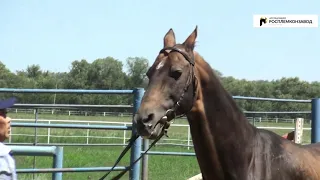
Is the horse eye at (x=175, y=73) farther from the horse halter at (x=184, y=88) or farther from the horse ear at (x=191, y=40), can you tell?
the horse ear at (x=191, y=40)

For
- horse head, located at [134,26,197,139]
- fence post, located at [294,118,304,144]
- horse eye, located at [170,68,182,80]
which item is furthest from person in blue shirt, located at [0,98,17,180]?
fence post, located at [294,118,304,144]

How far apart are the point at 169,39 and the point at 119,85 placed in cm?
2798

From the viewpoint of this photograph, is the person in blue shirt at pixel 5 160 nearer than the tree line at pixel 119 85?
Yes

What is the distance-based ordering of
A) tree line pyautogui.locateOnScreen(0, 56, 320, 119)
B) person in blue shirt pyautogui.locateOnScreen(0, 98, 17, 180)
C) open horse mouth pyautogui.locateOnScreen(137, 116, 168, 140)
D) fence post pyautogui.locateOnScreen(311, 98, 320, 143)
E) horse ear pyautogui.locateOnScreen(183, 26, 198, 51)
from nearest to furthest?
person in blue shirt pyautogui.locateOnScreen(0, 98, 17, 180) < open horse mouth pyautogui.locateOnScreen(137, 116, 168, 140) < horse ear pyautogui.locateOnScreen(183, 26, 198, 51) < fence post pyautogui.locateOnScreen(311, 98, 320, 143) < tree line pyautogui.locateOnScreen(0, 56, 320, 119)

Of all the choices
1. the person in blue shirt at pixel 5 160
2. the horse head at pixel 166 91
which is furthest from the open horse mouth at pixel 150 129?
the person in blue shirt at pixel 5 160

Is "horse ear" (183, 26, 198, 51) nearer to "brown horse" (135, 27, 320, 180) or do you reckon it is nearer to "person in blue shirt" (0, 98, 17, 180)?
"brown horse" (135, 27, 320, 180)

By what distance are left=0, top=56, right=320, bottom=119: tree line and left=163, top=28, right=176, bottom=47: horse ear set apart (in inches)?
14.3

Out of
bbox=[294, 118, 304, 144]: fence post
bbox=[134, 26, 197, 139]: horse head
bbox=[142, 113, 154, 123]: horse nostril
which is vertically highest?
bbox=[134, 26, 197, 139]: horse head

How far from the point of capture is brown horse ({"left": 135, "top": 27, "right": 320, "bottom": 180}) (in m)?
3.46

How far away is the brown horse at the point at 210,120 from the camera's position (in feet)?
11.4

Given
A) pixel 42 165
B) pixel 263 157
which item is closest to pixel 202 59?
pixel 263 157

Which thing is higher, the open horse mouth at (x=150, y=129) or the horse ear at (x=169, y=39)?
the horse ear at (x=169, y=39)

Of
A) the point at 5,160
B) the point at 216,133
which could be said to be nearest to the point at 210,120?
the point at 216,133

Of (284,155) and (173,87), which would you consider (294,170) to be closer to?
(284,155)
